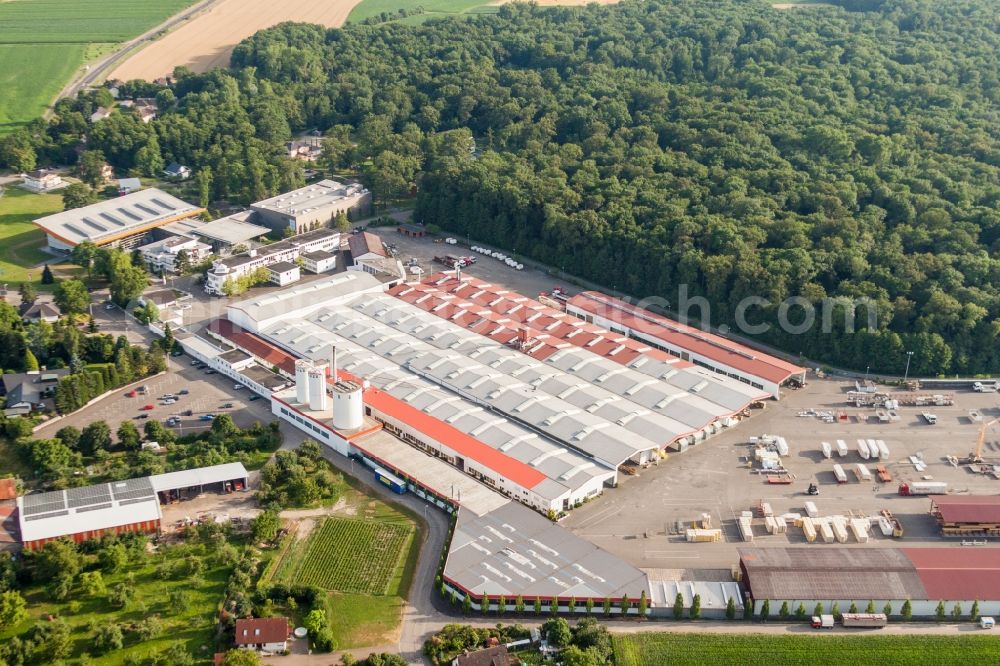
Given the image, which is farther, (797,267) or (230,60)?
(230,60)

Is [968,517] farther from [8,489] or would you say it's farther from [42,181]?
[42,181]

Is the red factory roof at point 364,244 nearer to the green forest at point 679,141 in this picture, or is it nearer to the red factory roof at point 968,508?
the green forest at point 679,141

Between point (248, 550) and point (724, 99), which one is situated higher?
point (724, 99)

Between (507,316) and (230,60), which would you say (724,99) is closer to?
(507,316)

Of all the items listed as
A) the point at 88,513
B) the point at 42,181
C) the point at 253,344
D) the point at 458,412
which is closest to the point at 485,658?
the point at 458,412

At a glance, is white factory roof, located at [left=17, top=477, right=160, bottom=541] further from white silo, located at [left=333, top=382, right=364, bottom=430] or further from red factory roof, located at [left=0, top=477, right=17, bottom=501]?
white silo, located at [left=333, top=382, right=364, bottom=430]

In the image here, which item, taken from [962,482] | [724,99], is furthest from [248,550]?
[724,99]

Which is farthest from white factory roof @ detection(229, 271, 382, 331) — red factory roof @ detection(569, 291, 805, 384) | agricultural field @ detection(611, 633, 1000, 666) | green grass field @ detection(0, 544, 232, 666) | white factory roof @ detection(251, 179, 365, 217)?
agricultural field @ detection(611, 633, 1000, 666)
